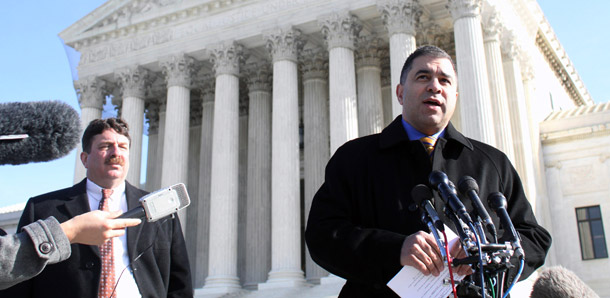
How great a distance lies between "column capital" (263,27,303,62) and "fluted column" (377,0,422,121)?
13.6 feet

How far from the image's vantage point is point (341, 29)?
24.7 m

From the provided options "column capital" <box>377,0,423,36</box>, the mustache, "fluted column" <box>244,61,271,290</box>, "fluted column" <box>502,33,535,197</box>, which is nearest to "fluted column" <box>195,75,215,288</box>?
"fluted column" <box>244,61,271,290</box>

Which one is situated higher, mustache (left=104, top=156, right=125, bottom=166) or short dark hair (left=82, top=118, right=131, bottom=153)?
short dark hair (left=82, top=118, right=131, bottom=153)

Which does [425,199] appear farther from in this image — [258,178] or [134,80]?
[134,80]

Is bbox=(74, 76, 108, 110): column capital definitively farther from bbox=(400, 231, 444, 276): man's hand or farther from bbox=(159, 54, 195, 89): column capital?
bbox=(400, 231, 444, 276): man's hand

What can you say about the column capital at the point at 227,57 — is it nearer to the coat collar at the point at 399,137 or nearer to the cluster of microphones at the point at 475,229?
the coat collar at the point at 399,137

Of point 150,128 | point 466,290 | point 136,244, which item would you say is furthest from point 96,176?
point 150,128

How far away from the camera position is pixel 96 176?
5.65 metres

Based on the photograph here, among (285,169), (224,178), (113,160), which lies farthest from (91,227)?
(224,178)

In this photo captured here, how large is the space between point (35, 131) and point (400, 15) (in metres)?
21.3

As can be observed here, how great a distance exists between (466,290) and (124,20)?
99.9 ft

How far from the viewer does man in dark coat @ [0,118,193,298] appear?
5055 millimetres

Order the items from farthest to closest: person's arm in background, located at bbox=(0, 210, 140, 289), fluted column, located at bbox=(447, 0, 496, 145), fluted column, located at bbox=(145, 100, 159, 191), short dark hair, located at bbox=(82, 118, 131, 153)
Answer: fluted column, located at bbox=(145, 100, 159, 191), fluted column, located at bbox=(447, 0, 496, 145), short dark hair, located at bbox=(82, 118, 131, 153), person's arm in background, located at bbox=(0, 210, 140, 289)

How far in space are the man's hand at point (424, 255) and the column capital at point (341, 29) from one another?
2183 cm
